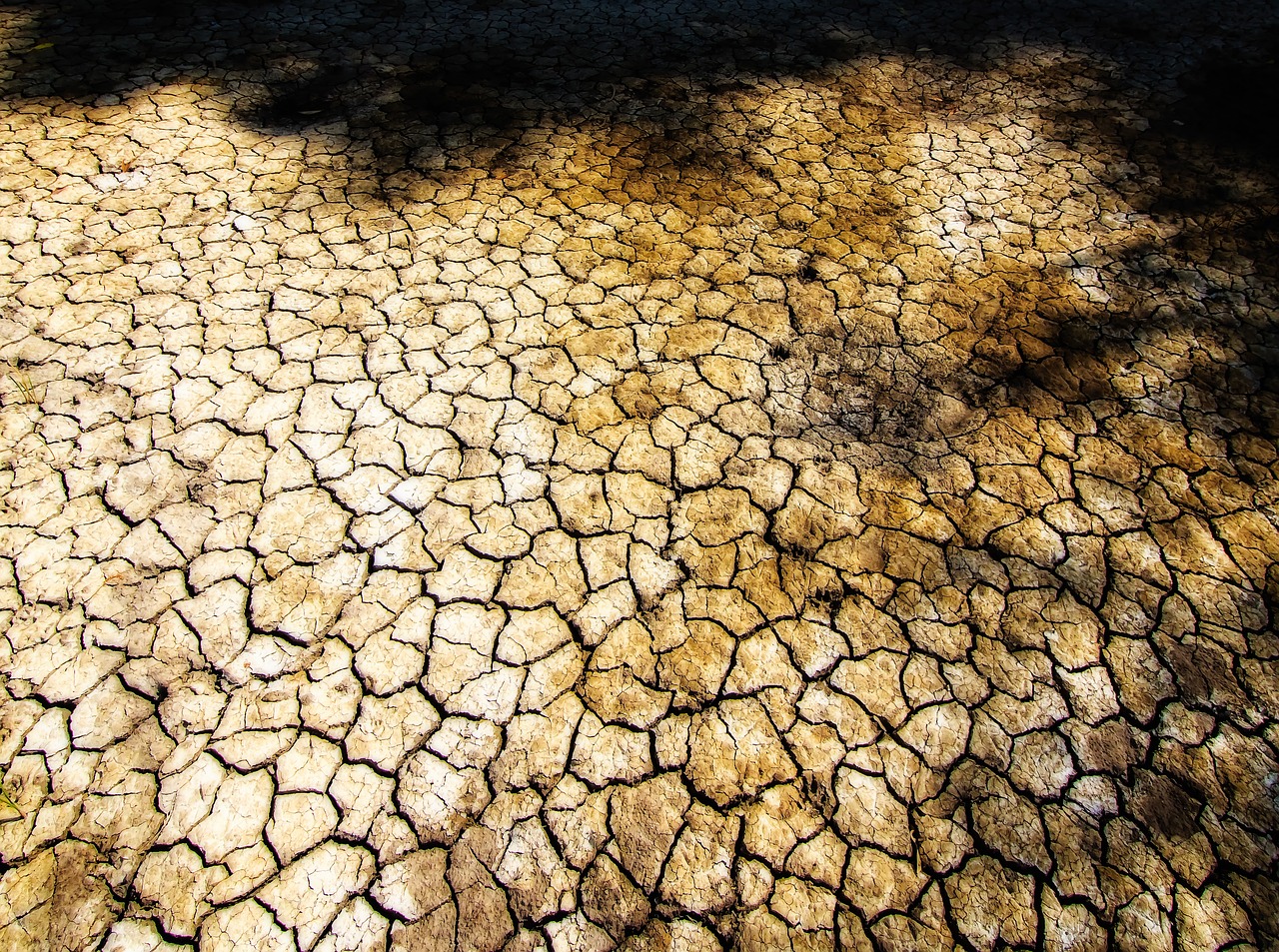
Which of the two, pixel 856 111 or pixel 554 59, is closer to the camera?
pixel 856 111

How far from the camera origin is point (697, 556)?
2.10m

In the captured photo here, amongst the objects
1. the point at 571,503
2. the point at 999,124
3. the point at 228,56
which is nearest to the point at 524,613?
the point at 571,503

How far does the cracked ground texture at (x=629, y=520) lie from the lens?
5.08 ft

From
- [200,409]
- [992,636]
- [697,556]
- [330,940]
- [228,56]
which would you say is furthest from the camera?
[228,56]

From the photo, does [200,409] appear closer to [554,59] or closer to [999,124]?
[554,59]

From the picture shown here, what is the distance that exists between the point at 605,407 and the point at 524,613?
876 millimetres

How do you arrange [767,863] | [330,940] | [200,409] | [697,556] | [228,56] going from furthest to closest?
[228,56]
[200,409]
[697,556]
[767,863]
[330,940]

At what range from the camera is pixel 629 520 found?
2172 mm

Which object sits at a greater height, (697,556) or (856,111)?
(856,111)

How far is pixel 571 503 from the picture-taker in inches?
87.0

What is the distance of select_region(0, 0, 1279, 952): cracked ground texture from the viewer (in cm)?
155

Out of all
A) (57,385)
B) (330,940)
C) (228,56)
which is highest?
(228,56)

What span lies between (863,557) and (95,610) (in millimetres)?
2331

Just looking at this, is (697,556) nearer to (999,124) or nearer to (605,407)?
(605,407)
